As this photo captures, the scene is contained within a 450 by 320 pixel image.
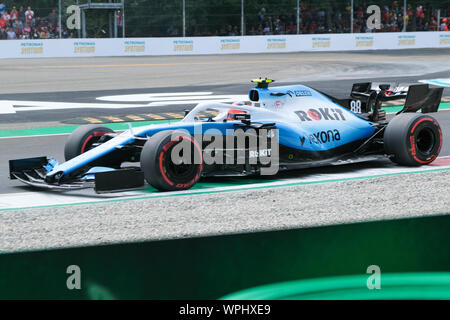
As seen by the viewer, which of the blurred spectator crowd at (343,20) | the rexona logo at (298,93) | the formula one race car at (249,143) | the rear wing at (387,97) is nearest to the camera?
the formula one race car at (249,143)

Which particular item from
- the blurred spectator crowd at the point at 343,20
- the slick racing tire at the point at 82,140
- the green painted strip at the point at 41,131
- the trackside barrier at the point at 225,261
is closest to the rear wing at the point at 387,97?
the slick racing tire at the point at 82,140

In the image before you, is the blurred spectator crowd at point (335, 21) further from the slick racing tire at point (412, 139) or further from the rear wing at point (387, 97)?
the slick racing tire at point (412, 139)

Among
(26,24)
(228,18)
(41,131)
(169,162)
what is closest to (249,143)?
(169,162)

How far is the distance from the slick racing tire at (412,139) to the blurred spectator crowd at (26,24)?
853 inches

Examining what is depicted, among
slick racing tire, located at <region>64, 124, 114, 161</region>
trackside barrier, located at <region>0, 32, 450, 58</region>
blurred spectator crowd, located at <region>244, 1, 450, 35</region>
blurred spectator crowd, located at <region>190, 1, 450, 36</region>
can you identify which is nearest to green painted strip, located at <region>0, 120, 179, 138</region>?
slick racing tire, located at <region>64, 124, 114, 161</region>

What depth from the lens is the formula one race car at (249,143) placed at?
711 centimetres

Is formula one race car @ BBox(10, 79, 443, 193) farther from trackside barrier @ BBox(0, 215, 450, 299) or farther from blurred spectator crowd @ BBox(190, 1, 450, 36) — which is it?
blurred spectator crowd @ BBox(190, 1, 450, 36)

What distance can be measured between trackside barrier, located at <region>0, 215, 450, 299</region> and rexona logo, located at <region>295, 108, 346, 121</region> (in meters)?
A: 4.45

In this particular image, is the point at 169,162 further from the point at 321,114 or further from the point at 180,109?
the point at 180,109

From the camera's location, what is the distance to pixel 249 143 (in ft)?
25.1

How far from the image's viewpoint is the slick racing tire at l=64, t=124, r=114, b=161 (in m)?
7.96

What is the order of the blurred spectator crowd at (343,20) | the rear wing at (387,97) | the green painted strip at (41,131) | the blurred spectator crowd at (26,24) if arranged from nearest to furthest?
the rear wing at (387,97)
the green painted strip at (41,131)
the blurred spectator crowd at (26,24)
the blurred spectator crowd at (343,20)

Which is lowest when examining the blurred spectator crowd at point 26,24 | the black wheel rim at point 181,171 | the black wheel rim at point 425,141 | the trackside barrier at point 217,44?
the black wheel rim at point 181,171

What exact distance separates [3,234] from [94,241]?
84 centimetres
